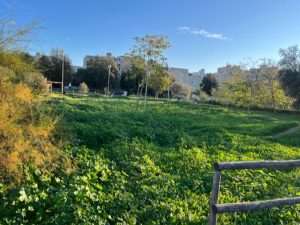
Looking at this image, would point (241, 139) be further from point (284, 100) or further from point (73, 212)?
point (284, 100)

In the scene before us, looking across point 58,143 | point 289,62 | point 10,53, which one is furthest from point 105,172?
point 289,62

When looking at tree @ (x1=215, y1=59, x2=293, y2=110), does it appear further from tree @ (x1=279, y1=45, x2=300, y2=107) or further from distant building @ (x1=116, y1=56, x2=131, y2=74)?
distant building @ (x1=116, y1=56, x2=131, y2=74)

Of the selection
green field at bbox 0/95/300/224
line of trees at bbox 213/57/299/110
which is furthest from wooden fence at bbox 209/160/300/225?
line of trees at bbox 213/57/299/110

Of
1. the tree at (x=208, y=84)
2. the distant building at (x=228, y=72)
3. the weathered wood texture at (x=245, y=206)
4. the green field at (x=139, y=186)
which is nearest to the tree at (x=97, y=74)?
the distant building at (x=228, y=72)

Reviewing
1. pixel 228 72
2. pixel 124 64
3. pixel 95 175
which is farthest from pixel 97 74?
pixel 95 175

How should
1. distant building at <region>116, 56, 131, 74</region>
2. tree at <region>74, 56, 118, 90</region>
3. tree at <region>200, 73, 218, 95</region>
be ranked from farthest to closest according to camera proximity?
tree at <region>200, 73, 218, 95</region>
tree at <region>74, 56, 118, 90</region>
distant building at <region>116, 56, 131, 74</region>

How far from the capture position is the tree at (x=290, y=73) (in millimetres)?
33375

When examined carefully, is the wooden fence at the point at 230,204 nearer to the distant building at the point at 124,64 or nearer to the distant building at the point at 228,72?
the distant building at the point at 124,64

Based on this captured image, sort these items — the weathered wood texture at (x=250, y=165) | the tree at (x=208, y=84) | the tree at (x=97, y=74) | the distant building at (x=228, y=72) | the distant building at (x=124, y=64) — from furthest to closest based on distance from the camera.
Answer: the tree at (x=208, y=84), the tree at (x=97, y=74), the distant building at (x=228, y=72), the distant building at (x=124, y=64), the weathered wood texture at (x=250, y=165)

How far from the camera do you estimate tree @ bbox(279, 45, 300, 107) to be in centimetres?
3338

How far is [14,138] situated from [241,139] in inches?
438

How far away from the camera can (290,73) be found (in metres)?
34.9

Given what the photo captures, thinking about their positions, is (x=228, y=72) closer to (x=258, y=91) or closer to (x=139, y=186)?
(x=258, y=91)

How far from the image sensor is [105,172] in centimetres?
682
